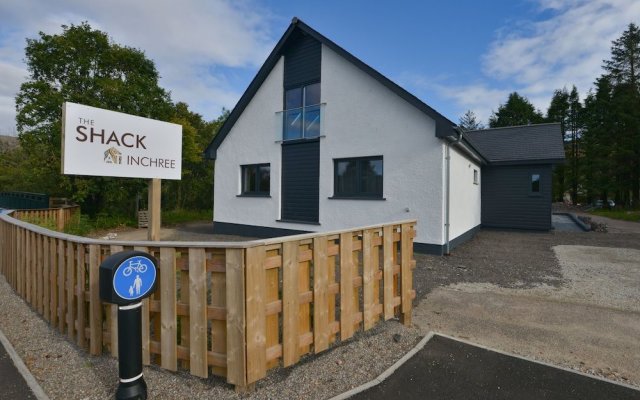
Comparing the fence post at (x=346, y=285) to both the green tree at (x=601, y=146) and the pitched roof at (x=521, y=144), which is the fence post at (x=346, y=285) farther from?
the green tree at (x=601, y=146)

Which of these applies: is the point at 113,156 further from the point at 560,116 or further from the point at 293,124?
the point at 560,116

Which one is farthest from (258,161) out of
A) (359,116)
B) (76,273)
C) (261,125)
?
(76,273)

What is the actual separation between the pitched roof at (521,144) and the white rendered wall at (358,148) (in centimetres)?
487

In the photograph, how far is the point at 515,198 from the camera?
48.6 ft

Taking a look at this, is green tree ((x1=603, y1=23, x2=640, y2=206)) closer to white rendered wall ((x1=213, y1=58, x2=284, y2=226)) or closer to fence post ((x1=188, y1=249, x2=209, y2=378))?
white rendered wall ((x1=213, y1=58, x2=284, y2=226))

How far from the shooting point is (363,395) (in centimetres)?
277

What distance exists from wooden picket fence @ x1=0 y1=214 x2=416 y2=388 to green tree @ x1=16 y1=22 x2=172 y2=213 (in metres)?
15.2

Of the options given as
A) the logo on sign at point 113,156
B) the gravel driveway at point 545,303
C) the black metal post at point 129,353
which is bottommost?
the gravel driveway at point 545,303

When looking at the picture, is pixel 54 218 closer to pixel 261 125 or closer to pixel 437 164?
pixel 261 125

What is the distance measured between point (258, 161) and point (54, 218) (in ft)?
24.2

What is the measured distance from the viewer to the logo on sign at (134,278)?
8.02 ft

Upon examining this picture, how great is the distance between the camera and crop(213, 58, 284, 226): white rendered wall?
13047 mm

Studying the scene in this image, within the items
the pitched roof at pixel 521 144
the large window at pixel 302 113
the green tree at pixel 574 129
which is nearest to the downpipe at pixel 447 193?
the pitched roof at pixel 521 144

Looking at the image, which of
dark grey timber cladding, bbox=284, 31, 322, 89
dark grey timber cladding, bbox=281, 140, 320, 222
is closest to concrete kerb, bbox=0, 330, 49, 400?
dark grey timber cladding, bbox=281, 140, 320, 222
